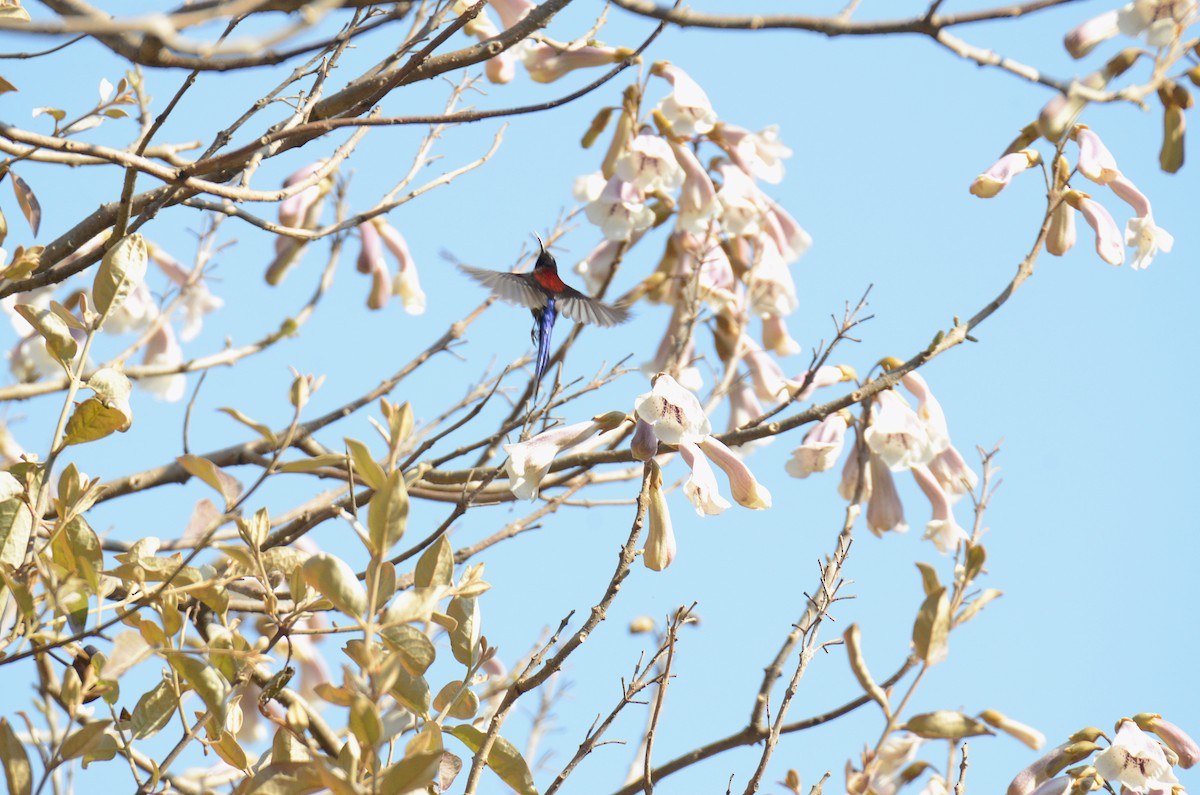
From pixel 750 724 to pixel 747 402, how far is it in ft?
4.65

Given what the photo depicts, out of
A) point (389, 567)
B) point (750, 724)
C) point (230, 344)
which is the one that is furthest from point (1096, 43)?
point (230, 344)

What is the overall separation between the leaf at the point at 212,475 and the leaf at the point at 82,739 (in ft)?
0.91

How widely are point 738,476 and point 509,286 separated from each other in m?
1.08

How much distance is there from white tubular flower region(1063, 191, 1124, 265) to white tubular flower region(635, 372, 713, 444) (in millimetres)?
1031

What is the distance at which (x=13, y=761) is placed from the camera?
1.24 metres

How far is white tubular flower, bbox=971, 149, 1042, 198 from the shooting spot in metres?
2.19

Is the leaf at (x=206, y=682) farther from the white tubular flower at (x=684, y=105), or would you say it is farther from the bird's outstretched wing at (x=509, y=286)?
the white tubular flower at (x=684, y=105)

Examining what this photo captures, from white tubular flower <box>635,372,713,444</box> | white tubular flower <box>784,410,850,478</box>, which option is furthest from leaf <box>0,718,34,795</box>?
white tubular flower <box>784,410,850,478</box>

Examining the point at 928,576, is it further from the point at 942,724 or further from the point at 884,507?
the point at 884,507

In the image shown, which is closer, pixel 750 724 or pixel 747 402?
pixel 750 724

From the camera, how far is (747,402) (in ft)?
10.1

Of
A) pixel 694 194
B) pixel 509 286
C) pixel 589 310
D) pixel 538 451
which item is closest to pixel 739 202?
pixel 694 194

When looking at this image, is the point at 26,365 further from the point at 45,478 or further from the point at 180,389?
the point at 45,478

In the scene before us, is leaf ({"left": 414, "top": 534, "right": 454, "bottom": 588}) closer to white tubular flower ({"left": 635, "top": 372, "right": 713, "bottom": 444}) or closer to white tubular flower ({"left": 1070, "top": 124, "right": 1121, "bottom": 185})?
white tubular flower ({"left": 635, "top": 372, "right": 713, "bottom": 444})
